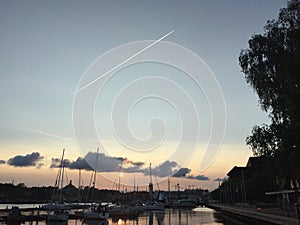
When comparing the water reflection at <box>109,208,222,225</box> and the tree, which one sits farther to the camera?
the water reflection at <box>109,208,222,225</box>

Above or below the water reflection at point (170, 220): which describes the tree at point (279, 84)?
above

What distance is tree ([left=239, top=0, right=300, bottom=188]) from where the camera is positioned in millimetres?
21062

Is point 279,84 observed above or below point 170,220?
above

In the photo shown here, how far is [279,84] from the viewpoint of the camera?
80.7ft

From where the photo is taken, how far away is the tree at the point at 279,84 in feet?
69.1

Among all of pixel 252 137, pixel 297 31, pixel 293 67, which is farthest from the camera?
pixel 252 137

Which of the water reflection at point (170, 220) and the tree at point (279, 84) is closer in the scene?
the tree at point (279, 84)

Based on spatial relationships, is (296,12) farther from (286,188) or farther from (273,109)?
(286,188)

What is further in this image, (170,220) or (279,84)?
(170,220)

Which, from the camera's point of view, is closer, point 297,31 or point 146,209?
point 297,31

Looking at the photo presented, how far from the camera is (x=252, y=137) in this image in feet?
92.3

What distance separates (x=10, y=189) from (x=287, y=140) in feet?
623

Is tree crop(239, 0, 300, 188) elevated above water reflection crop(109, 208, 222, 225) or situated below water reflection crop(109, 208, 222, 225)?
above

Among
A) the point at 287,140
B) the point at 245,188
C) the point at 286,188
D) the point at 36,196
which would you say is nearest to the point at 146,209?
the point at 245,188
